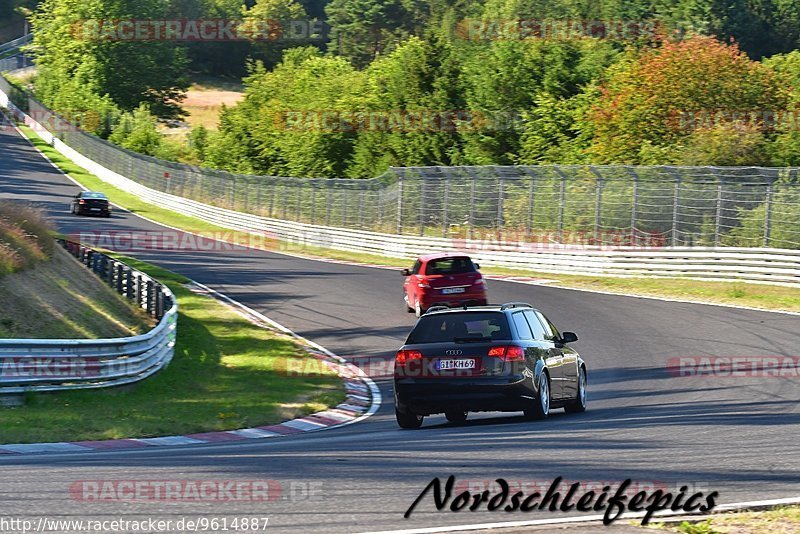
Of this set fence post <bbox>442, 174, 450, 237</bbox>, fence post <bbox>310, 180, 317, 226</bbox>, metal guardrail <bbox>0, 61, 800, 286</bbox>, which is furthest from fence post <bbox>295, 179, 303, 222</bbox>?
fence post <bbox>442, 174, 450, 237</bbox>

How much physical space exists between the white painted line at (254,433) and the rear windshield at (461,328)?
8.76 feet

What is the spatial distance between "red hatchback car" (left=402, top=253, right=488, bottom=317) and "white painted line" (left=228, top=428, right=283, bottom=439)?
33.5 ft

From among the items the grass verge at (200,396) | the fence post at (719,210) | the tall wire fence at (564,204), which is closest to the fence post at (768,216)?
the tall wire fence at (564,204)

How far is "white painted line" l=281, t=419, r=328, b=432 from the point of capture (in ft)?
51.9

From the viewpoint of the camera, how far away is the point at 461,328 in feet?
43.7

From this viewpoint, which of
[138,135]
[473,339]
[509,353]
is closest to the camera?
[509,353]

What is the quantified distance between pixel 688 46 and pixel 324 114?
1244 inches

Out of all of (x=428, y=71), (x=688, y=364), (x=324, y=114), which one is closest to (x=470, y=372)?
(x=688, y=364)

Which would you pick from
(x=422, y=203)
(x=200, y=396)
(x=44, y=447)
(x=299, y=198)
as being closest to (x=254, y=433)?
(x=44, y=447)

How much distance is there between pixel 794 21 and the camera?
3590 inches

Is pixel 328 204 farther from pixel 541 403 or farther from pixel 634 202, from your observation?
pixel 541 403

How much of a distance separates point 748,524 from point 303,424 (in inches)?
392

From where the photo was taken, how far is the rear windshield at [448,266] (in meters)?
25.8

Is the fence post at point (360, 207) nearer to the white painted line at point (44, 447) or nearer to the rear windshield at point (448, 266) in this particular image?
the rear windshield at point (448, 266)
